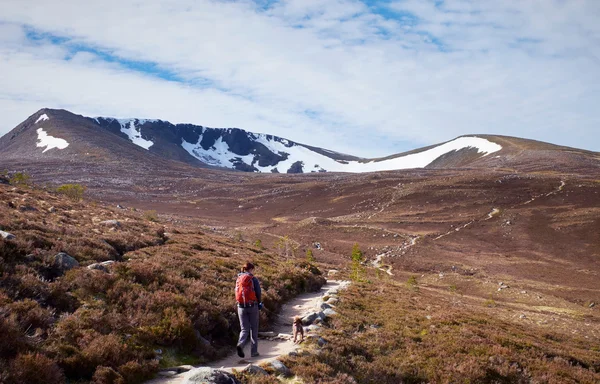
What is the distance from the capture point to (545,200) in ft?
288

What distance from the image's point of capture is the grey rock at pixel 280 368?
8.78m

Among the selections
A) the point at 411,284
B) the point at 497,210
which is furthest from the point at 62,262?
the point at 497,210

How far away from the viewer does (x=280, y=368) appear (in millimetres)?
8844

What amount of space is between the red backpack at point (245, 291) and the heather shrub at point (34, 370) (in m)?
4.41

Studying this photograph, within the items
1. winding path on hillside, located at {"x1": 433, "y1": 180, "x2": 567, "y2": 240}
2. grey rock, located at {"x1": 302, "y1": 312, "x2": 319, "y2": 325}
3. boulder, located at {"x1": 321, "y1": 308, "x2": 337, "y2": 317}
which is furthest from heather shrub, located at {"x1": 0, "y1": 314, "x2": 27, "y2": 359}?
winding path on hillside, located at {"x1": 433, "y1": 180, "x2": 567, "y2": 240}

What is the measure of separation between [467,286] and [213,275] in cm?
3744

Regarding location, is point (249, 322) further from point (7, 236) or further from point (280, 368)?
point (7, 236)

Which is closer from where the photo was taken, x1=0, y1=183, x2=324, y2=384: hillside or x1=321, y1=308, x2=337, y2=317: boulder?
x1=0, y1=183, x2=324, y2=384: hillside

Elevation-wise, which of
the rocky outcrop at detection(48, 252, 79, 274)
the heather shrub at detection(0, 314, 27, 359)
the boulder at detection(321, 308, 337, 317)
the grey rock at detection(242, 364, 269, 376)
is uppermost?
the rocky outcrop at detection(48, 252, 79, 274)

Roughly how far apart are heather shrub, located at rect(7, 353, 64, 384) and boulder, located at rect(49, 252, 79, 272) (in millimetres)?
5020

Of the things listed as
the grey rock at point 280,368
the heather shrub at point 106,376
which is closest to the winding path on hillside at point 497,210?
the grey rock at point 280,368

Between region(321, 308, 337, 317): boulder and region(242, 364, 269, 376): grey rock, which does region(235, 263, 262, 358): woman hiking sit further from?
region(321, 308, 337, 317): boulder

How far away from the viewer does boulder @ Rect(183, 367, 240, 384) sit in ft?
24.1

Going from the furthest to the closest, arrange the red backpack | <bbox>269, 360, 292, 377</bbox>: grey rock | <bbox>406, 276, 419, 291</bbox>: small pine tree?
<bbox>406, 276, 419, 291</bbox>: small pine tree → the red backpack → <bbox>269, 360, 292, 377</bbox>: grey rock
